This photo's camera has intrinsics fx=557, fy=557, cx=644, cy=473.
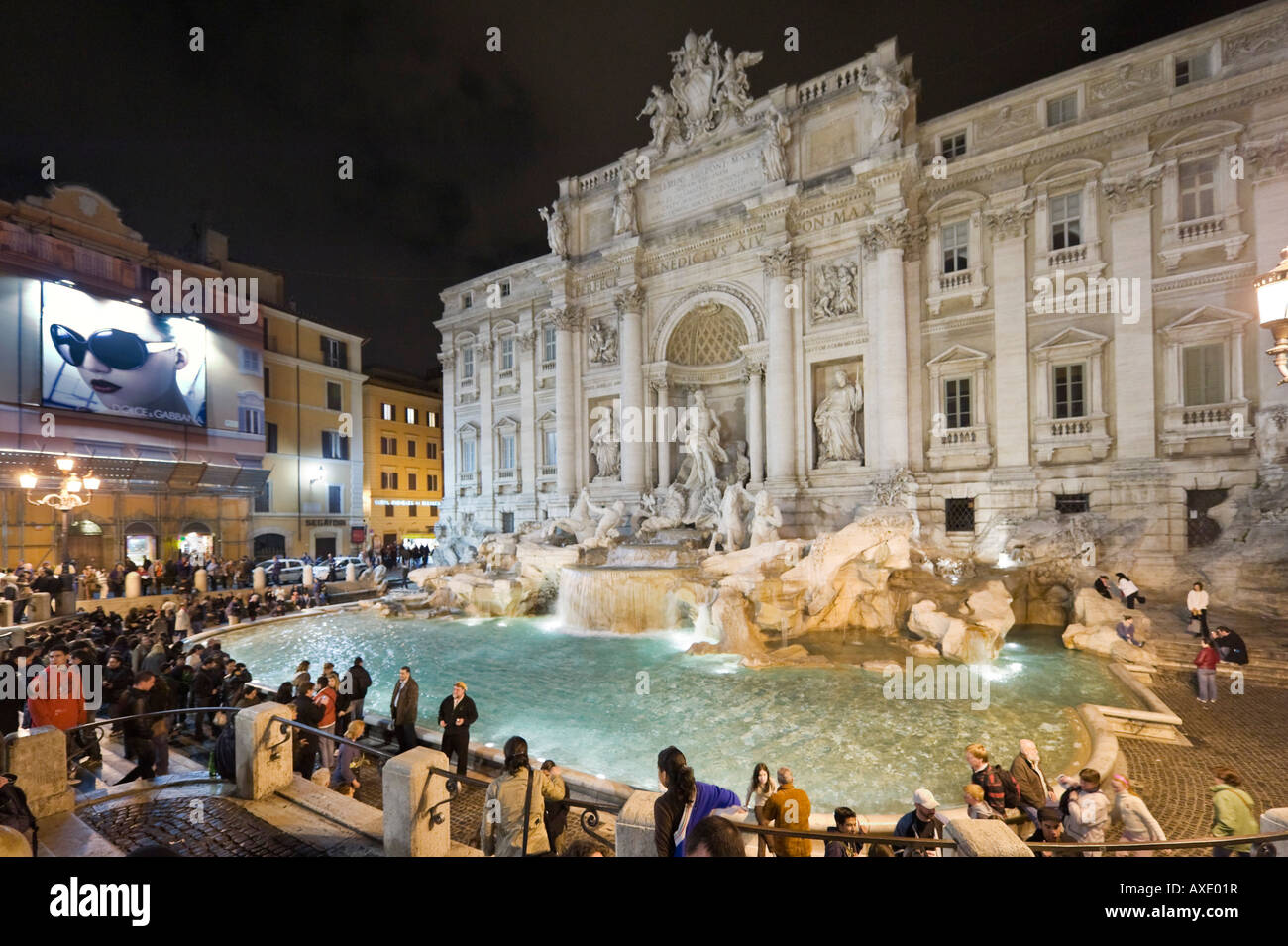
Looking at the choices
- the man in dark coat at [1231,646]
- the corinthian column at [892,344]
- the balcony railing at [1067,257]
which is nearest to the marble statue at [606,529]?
the corinthian column at [892,344]

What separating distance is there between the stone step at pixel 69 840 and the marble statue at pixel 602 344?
21.6 metres

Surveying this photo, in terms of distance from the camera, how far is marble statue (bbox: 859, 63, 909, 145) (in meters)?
17.4

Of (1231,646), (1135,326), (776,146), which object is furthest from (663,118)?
(1231,646)

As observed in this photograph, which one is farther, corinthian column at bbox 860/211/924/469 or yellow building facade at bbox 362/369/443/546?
yellow building facade at bbox 362/369/443/546

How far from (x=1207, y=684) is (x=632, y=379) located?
18.9 meters

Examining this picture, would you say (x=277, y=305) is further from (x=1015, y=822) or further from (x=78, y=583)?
(x=1015, y=822)

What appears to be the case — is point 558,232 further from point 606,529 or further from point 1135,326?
point 1135,326

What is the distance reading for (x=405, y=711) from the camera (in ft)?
23.4

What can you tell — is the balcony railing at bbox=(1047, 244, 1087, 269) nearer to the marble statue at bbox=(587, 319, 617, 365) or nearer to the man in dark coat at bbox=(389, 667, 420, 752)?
the marble statue at bbox=(587, 319, 617, 365)

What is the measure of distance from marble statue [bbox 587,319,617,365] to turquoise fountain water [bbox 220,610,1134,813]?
14438 mm

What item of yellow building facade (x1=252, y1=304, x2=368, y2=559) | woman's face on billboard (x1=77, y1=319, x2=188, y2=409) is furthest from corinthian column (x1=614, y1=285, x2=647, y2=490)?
woman's face on billboard (x1=77, y1=319, x2=188, y2=409)

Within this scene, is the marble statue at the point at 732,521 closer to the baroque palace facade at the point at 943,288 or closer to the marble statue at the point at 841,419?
the baroque palace facade at the point at 943,288
